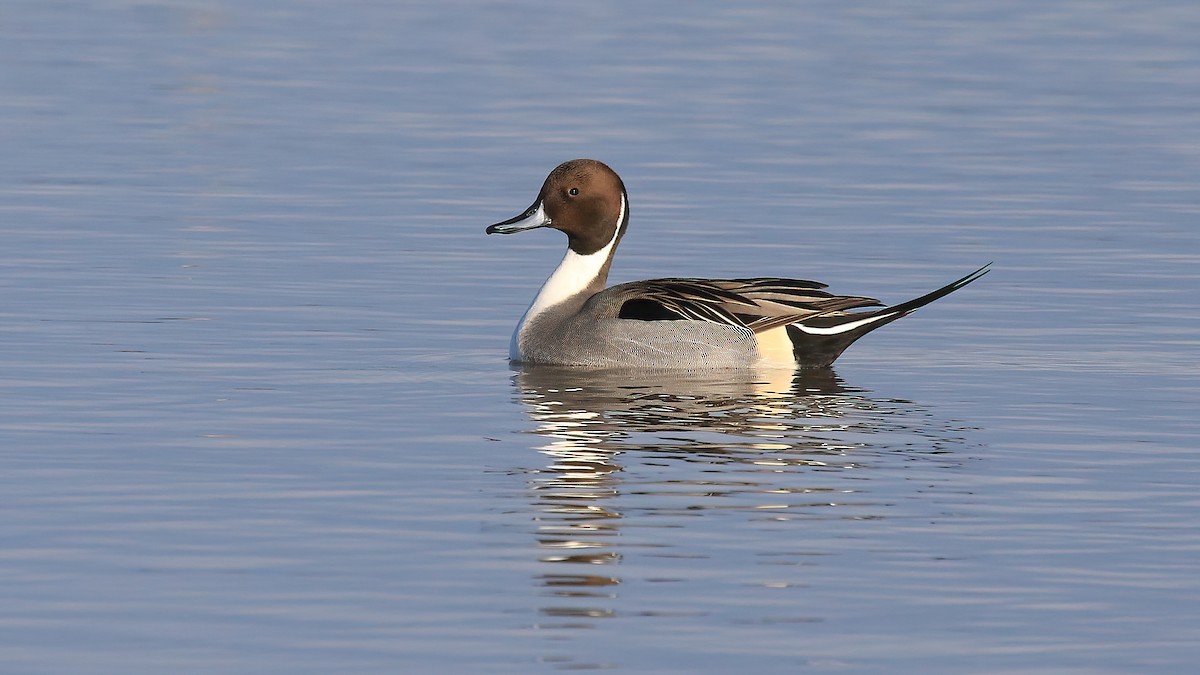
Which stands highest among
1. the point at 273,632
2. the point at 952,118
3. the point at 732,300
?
the point at 952,118

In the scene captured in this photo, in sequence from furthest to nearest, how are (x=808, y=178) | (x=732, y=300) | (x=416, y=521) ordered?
Result: 1. (x=808, y=178)
2. (x=732, y=300)
3. (x=416, y=521)

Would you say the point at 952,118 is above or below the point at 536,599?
above

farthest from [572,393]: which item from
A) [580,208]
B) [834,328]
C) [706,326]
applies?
[580,208]

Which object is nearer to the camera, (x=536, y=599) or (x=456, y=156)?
(x=536, y=599)

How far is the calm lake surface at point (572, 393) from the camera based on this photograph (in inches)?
306

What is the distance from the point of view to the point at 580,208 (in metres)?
14.4

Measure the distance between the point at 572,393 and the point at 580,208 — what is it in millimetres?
2205

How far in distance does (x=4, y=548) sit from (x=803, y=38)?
27.4 metres

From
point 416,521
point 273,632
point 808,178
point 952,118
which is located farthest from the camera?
point 952,118

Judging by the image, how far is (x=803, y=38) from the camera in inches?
1378

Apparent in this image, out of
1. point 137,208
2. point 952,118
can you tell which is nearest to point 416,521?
point 137,208

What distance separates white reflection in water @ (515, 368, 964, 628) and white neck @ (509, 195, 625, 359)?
739mm

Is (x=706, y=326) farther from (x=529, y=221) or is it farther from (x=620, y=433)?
(x=620, y=433)

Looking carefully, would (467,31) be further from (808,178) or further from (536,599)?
(536,599)
